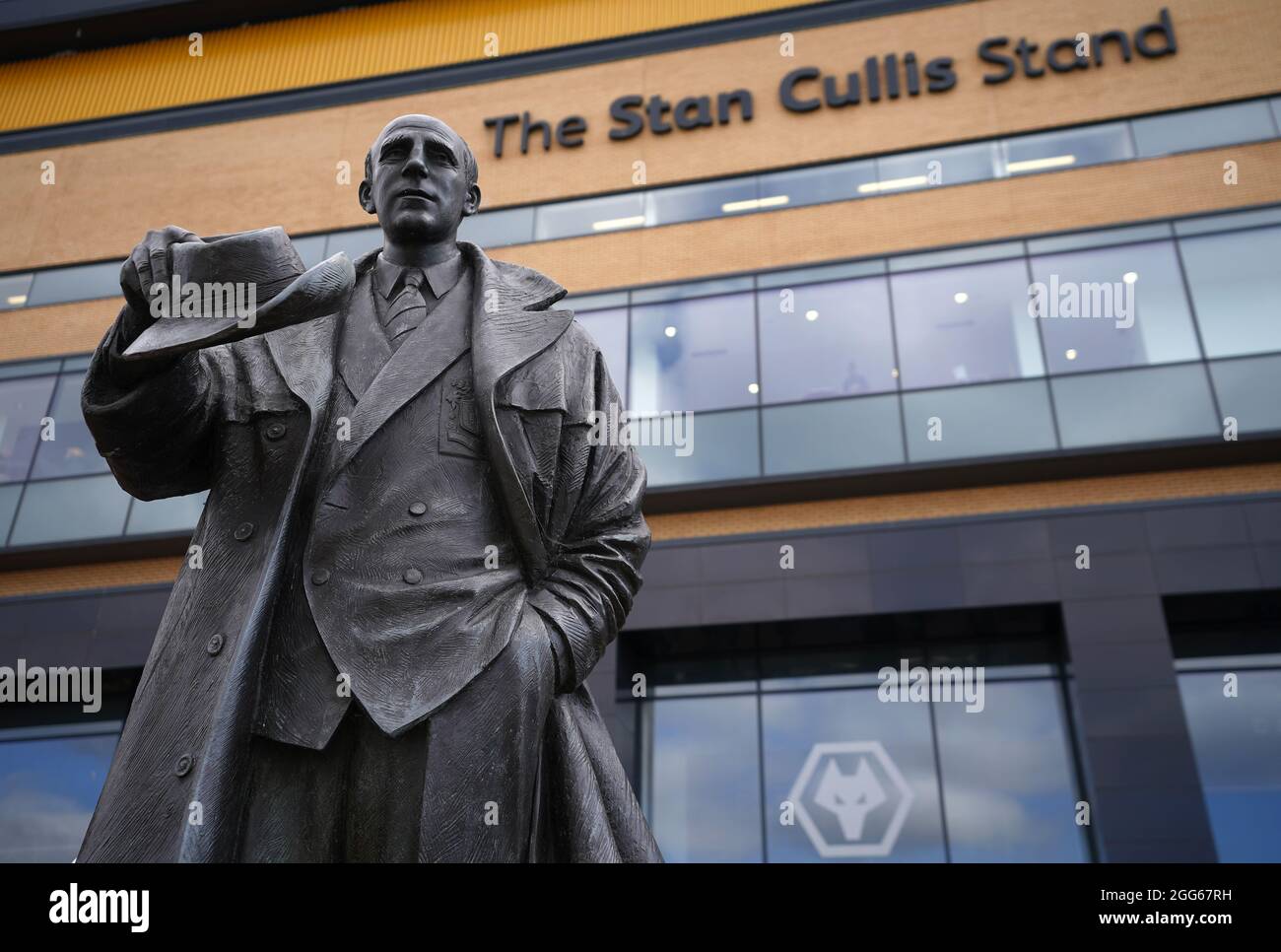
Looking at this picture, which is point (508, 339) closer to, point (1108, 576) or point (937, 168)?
point (1108, 576)

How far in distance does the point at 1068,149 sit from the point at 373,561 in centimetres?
1838

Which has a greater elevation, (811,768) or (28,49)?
(28,49)

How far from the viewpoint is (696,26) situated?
21.1 meters

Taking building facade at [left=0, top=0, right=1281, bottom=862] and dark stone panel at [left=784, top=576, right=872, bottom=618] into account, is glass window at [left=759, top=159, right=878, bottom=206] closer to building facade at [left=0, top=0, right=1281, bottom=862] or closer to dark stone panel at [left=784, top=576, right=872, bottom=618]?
building facade at [left=0, top=0, right=1281, bottom=862]

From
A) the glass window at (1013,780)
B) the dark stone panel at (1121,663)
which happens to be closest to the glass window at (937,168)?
the dark stone panel at (1121,663)

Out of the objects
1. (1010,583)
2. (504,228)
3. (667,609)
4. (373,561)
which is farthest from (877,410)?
(373,561)

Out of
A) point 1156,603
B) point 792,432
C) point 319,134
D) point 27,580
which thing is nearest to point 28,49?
point 319,134

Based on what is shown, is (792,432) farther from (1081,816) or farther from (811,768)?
(1081,816)

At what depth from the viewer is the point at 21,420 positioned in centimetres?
1984

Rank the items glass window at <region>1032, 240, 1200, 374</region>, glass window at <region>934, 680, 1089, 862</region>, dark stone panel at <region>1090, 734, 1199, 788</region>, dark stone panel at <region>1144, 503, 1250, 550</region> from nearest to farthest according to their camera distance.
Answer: dark stone panel at <region>1090, 734, 1199, 788</region> → glass window at <region>934, 680, 1089, 862</region> → dark stone panel at <region>1144, 503, 1250, 550</region> → glass window at <region>1032, 240, 1200, 374</region>

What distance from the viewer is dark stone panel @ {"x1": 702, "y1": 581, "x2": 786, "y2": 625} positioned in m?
15.8

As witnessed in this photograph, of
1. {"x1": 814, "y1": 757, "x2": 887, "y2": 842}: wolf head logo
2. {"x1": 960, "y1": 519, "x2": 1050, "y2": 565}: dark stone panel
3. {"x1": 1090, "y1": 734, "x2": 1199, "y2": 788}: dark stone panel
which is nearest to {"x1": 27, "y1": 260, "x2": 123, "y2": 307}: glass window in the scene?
{"x1": 814, "y1": 757, "x2": 887, "y2": 842}: wolf head logo

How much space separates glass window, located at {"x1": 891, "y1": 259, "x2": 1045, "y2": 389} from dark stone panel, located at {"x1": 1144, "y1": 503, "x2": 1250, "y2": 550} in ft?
9.16
